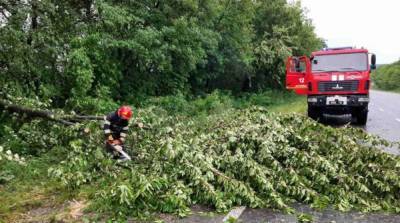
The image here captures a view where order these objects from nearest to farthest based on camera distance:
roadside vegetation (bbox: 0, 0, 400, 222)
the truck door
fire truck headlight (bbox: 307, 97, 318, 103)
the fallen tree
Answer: roadside vegetation (bbox: 0, 0, 400, 222) < the fallen tree < fire truck headlight (bbox: 307, 97, 318, 103) < the truck door

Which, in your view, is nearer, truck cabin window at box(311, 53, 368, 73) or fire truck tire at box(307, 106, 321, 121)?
truck cabin window at box(311, 53, 368, 73)

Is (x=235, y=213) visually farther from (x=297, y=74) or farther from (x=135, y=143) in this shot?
(x=297, y=74)

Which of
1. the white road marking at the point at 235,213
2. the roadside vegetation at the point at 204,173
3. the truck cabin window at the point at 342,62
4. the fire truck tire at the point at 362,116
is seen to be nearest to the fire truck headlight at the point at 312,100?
the truck cabin window at the point at 342,62

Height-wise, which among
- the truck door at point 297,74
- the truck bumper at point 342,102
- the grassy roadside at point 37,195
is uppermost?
the truck door at point 297,74

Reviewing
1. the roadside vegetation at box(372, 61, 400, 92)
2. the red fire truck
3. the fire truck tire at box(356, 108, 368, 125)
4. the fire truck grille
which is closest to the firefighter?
the red fire truck

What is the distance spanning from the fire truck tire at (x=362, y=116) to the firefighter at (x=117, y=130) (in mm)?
9440

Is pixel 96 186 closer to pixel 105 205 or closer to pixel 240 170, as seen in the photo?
pixel 105 205

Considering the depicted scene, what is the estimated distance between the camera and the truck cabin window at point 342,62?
14009 mm

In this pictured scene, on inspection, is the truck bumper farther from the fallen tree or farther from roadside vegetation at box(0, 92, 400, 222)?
the fallen tree

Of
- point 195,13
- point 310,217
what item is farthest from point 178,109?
point 310,217

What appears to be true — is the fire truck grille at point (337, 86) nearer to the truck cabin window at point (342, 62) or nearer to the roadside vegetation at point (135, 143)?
the truck cabin window at point (342, 62)

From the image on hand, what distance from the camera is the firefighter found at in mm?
7637

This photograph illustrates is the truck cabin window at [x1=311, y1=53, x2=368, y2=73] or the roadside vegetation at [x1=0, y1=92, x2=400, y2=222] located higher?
the truck cabin window at [x1=311, y1=53, x2=368, y2=73]

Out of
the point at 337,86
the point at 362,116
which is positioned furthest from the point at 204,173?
the point at 362,116
